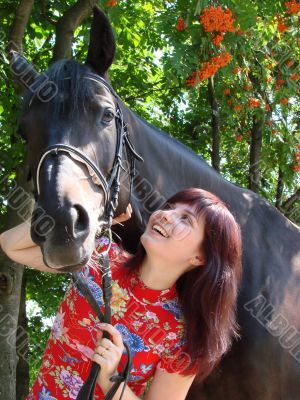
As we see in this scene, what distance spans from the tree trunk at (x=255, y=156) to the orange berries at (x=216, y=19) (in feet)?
10.2

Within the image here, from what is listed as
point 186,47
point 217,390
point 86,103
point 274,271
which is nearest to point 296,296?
point 274,271

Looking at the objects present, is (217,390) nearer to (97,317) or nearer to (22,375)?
(97,317)

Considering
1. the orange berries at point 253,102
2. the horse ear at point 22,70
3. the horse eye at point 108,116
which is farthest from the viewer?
the orange berries at point 253,102

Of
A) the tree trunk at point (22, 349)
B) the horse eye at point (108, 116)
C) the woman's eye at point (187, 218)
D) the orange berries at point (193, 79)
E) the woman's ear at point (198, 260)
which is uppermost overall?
the orange berries at point (193, 79)

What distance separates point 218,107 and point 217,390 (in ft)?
15.8

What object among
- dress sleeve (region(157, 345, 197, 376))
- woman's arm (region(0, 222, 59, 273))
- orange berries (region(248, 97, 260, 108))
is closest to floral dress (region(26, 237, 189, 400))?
dress sleeve (region(157, 345, 197, 376))

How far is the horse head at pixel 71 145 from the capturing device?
2.10 metres

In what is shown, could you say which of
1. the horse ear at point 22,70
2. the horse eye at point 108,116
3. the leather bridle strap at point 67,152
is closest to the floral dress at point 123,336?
the leather bridle strap at point 67,152

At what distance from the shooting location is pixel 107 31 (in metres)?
2.76

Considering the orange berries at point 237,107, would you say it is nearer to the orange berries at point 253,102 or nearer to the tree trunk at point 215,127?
the orange berries at point 253,102

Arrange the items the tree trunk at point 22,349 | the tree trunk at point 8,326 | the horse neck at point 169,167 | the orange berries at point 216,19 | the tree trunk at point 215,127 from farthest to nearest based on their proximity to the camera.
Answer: the tree trunk at point 215,127, the tree trunk at point 22,349, the tree trunk at point 8,326, the orange berries at point 216,19, the horse neck at point 169,167

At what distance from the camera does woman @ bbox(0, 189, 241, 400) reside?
2.24 metres

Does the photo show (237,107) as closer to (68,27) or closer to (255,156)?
(255,156)

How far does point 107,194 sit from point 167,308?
1.79ft
